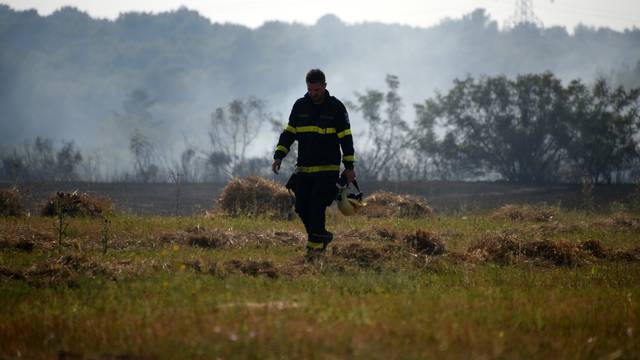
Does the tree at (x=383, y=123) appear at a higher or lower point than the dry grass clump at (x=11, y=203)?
higher

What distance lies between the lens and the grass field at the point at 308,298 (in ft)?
18.3

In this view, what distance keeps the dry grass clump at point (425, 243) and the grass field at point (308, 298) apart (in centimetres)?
3

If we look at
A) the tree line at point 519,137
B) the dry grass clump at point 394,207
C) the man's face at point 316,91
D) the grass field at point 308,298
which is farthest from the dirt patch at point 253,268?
the tree line at point 519,137

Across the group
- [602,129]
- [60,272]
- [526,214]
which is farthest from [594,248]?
[602,129]

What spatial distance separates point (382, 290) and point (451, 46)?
175 metres

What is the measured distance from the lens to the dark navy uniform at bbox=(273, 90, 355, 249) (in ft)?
33.8

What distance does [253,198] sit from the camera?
19594 mm

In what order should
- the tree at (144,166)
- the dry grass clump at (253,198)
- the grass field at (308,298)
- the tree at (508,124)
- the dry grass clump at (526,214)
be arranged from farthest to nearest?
the tree at (144,166) → the tree at (508,124) → the dry grass clump at (526,214) → the dry grass clump at (253,198) → the grass field at (308,298)

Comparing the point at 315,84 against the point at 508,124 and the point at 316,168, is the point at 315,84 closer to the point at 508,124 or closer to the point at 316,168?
the point at 316,168

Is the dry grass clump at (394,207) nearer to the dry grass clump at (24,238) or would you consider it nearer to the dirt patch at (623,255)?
the dirt patch at (623,255)

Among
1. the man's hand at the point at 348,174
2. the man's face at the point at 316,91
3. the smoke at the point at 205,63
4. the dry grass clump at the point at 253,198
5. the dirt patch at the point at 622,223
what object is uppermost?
the smoke at the point at 205,63

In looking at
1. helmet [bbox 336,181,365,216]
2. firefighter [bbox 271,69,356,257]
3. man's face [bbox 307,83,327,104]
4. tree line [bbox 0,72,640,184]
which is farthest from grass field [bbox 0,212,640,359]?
tree line [bbox 0,72,640,184]

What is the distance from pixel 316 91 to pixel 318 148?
2.29 ft

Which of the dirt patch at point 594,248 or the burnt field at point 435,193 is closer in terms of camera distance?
the dirt patch at point 594,248
